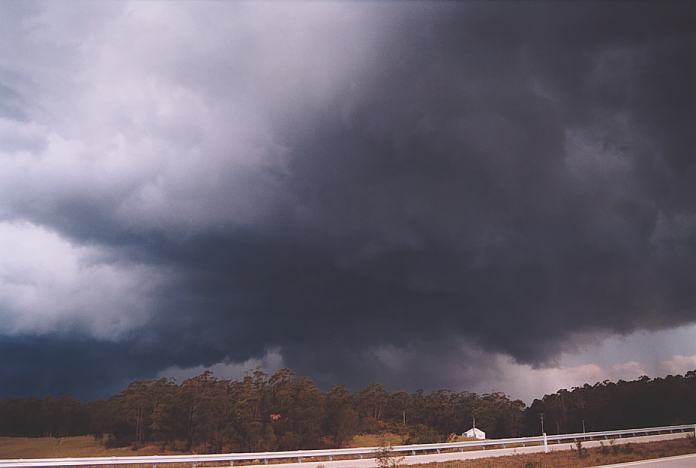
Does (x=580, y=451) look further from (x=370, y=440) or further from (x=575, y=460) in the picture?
(x=370, y=440)

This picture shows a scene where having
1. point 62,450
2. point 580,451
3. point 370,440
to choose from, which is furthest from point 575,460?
point 370,440

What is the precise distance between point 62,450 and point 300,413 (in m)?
33.2

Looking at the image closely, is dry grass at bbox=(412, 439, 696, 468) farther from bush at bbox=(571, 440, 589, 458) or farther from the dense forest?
the dense forest

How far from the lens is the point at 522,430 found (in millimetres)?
140375

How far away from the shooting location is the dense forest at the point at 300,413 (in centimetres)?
8956

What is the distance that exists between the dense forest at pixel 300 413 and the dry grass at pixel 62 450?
354 centimetres

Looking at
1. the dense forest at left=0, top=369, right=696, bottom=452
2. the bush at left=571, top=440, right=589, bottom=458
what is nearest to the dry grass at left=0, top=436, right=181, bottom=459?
the dense forest at left=0, top=369, right=696, bottom=452

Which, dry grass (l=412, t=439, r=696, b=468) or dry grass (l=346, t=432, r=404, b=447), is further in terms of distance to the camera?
dry grass (l=346, t=432, r=404, b=447)

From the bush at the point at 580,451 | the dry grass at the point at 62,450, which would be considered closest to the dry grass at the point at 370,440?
the dry grass at the point at 62,450

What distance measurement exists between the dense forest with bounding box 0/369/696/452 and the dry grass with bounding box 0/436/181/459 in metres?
3.54

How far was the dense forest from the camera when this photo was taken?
294 ft

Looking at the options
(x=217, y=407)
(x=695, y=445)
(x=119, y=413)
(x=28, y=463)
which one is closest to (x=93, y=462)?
(x=28, y=463)

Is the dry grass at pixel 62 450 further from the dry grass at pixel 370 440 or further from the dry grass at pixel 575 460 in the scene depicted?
the dry grass at pixel 575 460

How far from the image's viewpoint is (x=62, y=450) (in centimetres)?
8056
